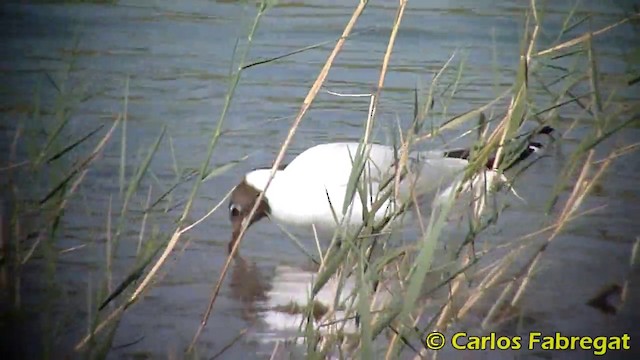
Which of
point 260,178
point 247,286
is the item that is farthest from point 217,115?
point 247,286

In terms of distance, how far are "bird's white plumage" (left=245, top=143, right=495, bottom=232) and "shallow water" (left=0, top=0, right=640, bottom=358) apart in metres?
0.03

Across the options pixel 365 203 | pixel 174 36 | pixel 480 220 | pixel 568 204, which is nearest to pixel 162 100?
pixel 174 36

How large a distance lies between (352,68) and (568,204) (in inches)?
14.1

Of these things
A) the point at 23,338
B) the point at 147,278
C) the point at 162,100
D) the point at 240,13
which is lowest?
the point at 23,338

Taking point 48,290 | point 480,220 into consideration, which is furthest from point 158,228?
point 480,220

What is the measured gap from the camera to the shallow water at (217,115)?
138 centimetres

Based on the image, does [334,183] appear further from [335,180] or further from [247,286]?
[247,286]

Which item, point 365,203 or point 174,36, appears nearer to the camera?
point 365,203

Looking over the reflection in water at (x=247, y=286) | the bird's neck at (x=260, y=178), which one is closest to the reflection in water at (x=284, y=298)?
the reflection in water at (x=247, y=286)

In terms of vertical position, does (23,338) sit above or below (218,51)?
below

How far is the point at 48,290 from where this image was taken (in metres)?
1.40

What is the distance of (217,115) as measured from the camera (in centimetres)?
139

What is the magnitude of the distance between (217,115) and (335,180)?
0.66 ft

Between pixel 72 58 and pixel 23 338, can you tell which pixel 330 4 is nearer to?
pixel 72 58
